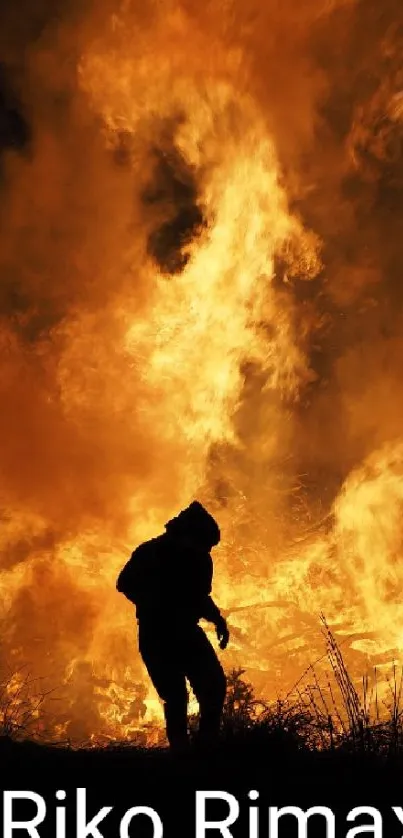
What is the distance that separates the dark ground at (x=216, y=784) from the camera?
3.53 metres

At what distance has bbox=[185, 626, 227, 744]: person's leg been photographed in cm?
570

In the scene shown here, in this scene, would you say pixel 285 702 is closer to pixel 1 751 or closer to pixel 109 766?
pixel 109 766

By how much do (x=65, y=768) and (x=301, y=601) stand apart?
39749 millimetres

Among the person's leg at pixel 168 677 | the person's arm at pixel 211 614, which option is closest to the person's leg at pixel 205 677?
the person's leg at pixel 168 677

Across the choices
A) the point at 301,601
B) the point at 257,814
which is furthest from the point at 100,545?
the point at 257,814

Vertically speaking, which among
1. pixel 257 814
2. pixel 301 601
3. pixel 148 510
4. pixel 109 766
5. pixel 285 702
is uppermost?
pixel 148 510

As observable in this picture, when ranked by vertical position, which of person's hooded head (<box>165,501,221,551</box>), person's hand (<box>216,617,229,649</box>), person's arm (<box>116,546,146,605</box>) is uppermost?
person's hooded head (<box>165,501,221,551</box>)

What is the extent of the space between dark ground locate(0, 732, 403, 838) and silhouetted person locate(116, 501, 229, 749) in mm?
745

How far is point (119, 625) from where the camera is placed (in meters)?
50.2

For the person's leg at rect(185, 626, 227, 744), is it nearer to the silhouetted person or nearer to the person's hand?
the silhouetted person

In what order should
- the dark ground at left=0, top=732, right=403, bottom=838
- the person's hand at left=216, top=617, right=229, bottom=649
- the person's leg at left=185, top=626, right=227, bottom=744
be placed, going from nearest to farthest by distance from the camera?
the dark ground at left=0, top=732, right=403, bottom=838 < the person's leg at left=185, top=626, right=227, bottom=744 < the person's hand at left=216, top=617, right=229, bottom=649

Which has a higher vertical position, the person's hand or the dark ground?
the person's hand

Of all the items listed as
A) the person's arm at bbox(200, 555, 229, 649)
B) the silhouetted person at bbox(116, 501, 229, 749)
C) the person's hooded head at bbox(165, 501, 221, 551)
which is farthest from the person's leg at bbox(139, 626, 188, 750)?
the person's hooded head at bbox(165, 501, 221, 551)

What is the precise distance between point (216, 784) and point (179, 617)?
2.01 metres
